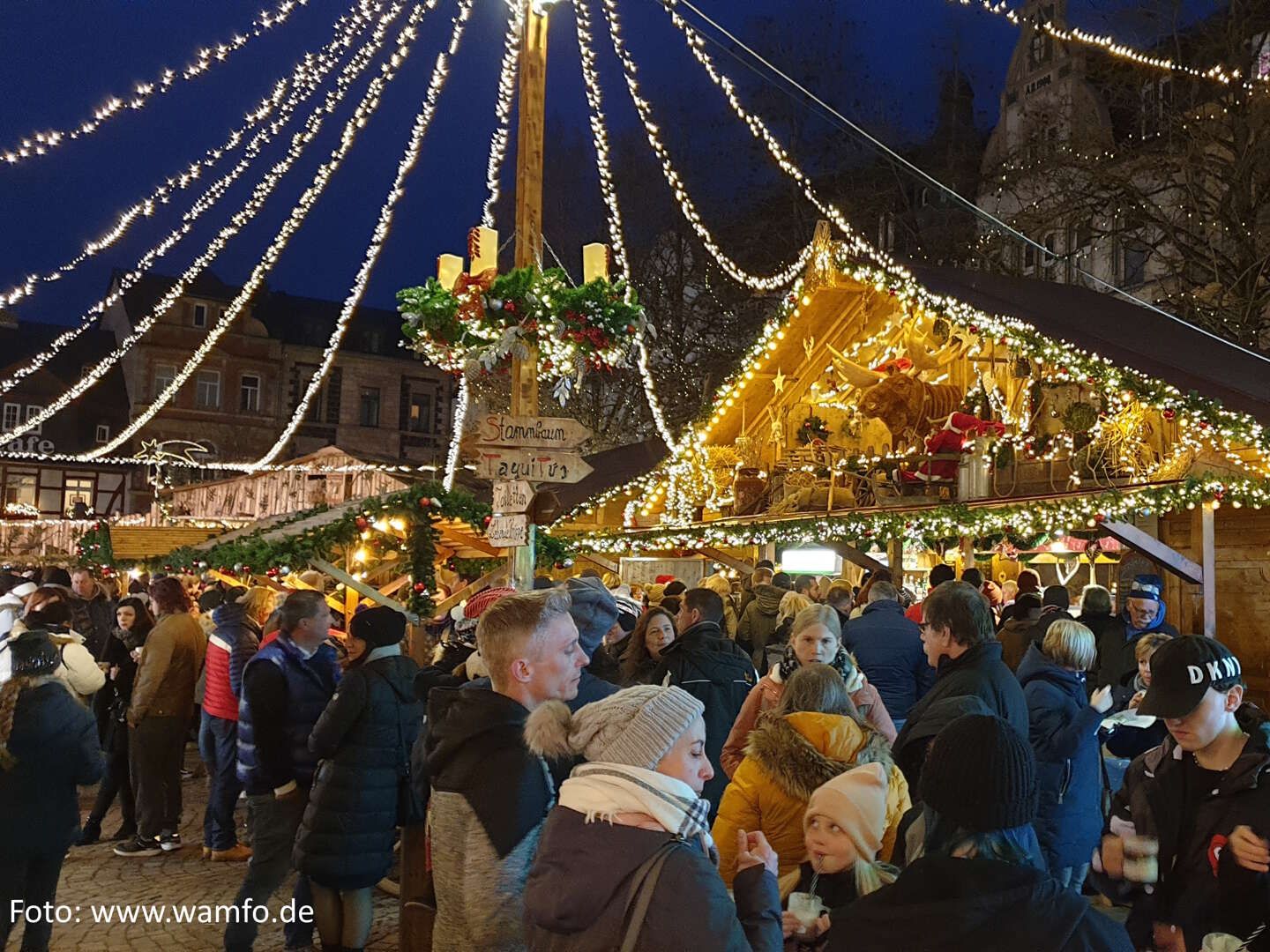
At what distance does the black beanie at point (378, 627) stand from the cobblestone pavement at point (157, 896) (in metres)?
1.80

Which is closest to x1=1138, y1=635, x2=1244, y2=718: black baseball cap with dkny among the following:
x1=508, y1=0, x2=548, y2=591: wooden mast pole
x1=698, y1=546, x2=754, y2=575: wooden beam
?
x1=508, y1=0, x2=548, y2=591: wooden mast pole

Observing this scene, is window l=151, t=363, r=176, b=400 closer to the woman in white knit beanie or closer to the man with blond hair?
the man with blond hair

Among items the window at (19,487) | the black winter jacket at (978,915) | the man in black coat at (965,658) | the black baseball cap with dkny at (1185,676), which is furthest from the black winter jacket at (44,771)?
the window at (19,487)

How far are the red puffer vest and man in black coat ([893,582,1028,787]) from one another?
4867mm

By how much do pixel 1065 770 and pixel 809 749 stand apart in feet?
6.69

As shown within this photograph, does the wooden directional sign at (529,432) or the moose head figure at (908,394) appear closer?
the wooden directional sign at (529,432)

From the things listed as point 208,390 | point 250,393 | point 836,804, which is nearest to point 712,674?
point 836,804

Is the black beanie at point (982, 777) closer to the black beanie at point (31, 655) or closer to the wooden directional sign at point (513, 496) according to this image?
the black beanie at point (31, 655)

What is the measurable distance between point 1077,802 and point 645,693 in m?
3.35

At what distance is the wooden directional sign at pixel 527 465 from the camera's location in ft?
23.7

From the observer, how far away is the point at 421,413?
55.0m

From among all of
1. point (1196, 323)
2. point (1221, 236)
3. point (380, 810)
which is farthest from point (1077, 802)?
point (1221, 236)

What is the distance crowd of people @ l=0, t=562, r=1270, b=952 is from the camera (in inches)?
94.7

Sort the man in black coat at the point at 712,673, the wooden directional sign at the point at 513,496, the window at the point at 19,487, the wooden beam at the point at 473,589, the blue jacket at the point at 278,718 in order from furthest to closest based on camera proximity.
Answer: the window at the point at 19,487 < the wooden beam at the point at 473,589 < the wooden directional sign at the point at 513,496 < the man in black coat at the point at 712,673 < the blue jacket at the point at 278,718
